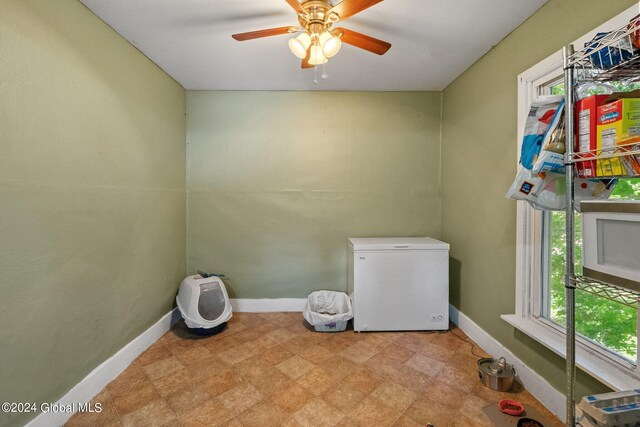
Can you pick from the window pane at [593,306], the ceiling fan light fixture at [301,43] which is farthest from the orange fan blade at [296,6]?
the window pane at [593,306]

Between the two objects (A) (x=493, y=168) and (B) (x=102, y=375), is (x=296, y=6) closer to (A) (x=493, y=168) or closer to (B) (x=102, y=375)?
(A) (x=493, y=168)

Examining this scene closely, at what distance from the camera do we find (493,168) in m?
1.93

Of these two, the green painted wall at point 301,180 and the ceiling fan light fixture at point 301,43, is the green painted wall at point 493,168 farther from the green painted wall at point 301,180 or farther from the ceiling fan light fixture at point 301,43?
the ceiling fan light fixture at point 301,43

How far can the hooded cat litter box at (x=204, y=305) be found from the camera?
7.16 feet

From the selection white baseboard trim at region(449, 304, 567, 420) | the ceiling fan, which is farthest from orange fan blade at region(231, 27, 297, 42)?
white baseboard trim at region(449, 304, 567, 420)

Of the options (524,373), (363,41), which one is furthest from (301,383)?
(363,41)

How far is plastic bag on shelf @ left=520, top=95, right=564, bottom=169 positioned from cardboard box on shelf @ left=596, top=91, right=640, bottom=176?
205mm

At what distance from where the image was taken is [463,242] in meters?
2.33

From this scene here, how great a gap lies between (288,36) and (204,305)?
85.5 inches

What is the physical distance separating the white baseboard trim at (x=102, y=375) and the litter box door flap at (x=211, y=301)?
0.37 meters

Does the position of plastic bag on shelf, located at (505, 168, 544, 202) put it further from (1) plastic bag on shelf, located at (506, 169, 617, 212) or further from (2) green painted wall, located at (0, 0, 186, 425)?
(2) green painted wall, located at (0, 0, 186, 425)

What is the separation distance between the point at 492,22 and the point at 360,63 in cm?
89

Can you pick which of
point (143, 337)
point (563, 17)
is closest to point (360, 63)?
point (563, 17)

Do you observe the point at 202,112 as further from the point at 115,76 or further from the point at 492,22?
the point at 492,22
